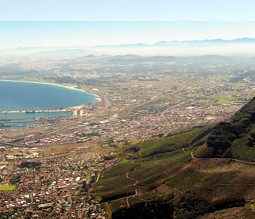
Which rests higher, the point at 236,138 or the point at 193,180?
the point at 236,138

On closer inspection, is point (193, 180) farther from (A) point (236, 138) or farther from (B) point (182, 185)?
(A) point (236, 138)

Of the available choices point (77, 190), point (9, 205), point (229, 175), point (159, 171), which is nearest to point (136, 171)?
point (159, 171)

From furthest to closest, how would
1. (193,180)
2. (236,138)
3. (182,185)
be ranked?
(236,138)
(193,180)
(182,185)

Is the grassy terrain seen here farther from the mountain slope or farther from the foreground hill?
the mountain slope

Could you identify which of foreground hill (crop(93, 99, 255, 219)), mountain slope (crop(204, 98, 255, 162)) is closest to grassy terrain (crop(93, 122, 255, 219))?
foreground hill (crop(93, 99, 255, 219))

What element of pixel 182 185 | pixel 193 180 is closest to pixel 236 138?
pixel 193 180

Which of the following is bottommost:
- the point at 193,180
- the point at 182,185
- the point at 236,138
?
the point at 182,185

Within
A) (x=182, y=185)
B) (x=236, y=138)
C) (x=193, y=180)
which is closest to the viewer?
(x=182, y=185)

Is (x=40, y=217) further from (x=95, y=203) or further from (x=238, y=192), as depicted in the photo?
(x=238, y=192)
